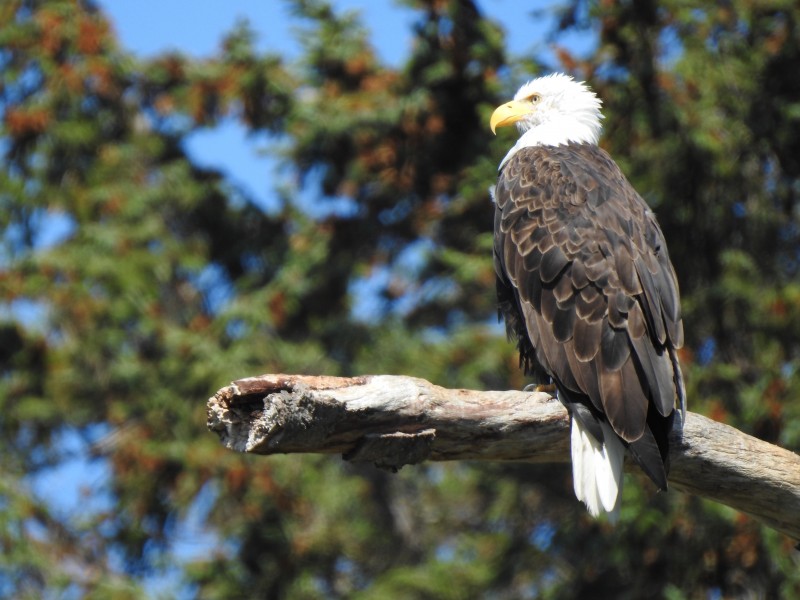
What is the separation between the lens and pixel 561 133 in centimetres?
686

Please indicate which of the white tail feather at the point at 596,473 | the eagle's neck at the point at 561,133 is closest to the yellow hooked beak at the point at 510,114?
the eagle's neck at the point at 561,133

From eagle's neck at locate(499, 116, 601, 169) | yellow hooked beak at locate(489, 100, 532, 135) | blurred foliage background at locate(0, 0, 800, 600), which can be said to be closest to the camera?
eagle's neck at locate(499, 116, 601, 169)

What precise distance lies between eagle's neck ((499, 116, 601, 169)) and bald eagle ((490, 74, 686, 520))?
0.18 meters

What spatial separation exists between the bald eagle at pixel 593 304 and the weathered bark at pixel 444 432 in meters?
0.18

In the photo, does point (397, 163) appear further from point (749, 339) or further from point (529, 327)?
point (529, 327)

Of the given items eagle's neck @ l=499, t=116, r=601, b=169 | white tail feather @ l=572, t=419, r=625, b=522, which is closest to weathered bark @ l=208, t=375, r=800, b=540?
white tail feather @ l=572, t=419, r=625, b=522

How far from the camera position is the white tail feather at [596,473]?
16.7ft

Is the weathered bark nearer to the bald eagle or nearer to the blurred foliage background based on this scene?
the bald eagle

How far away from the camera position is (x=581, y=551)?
8.88 meters

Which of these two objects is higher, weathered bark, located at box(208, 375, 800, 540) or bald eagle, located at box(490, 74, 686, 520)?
bald eagle, located at box(490, 74, 686, 520)

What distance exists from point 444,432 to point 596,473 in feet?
2.15

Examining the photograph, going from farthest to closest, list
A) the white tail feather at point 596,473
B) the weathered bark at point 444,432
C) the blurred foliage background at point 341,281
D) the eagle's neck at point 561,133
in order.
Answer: the blurred foliage background at point 341,281
the eagle's neck at point 561,133
the white tail feather at point 596,473
the weathered bark at point 444,432

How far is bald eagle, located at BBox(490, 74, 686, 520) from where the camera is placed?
5.11 meters

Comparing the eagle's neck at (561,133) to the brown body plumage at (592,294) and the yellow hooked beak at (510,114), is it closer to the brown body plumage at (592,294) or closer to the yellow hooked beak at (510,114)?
the yellow hooked beak at (510,114)
